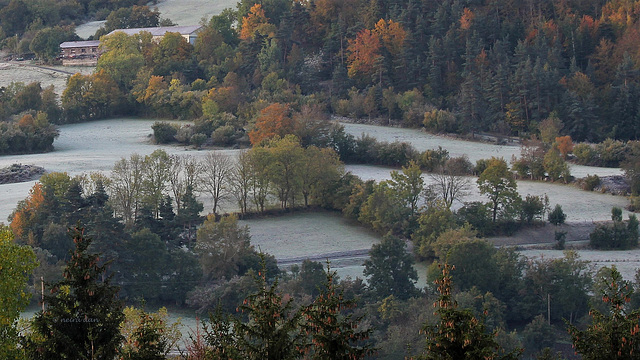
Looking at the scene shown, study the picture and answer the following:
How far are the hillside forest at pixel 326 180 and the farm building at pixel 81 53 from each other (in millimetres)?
1406

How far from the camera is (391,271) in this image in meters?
27.5

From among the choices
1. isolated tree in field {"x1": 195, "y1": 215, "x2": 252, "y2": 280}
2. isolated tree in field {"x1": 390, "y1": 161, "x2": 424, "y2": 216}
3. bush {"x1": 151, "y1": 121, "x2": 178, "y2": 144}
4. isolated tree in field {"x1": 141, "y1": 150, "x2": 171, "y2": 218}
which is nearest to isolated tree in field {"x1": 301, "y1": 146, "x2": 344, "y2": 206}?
isolated tree in field {"x1": 390, "y1": 161, "x2": 424, "y2": 216}

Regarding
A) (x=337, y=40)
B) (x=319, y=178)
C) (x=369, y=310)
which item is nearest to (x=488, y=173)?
(x=319, y=178)

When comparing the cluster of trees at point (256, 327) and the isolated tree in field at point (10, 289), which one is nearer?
the cluster of trees at point (256, 327)

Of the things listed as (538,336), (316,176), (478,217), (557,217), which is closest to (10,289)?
(538,336)

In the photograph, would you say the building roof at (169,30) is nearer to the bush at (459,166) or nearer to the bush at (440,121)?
the bush at (440,121)

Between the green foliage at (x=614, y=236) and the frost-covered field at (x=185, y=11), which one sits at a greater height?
the frost-covered field at (x=185, y=11)

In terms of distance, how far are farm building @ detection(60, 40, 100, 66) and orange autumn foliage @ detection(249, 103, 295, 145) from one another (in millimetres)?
29390

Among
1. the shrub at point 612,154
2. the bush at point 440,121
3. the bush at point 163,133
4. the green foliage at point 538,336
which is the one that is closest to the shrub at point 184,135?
the bush at point 163,133

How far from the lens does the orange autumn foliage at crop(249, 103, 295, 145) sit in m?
47.4

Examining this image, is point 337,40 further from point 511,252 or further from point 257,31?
point 511,252

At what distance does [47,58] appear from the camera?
74312mm

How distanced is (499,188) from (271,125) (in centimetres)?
1587

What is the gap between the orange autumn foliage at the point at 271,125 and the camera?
4741 centimetres
